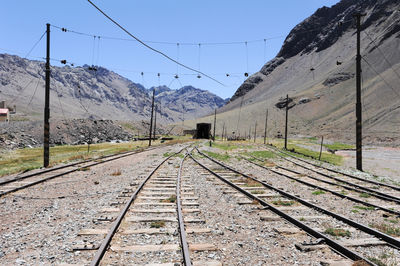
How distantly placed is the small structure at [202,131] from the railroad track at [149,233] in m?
66.6

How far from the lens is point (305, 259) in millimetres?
5684

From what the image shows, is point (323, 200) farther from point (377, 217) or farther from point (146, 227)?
point (146, 227)

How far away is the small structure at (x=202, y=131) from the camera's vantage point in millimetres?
76812

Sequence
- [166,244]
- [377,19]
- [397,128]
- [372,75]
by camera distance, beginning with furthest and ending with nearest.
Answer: [377,19], [372,75], [397,128], [166,244]

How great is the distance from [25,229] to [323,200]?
924 centimetres

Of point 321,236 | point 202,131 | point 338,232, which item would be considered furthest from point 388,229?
point 202,131

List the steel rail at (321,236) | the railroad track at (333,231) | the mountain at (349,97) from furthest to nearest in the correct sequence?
the mountain at (349,97), the railroad track at (333,231), the steel rail at (321,236)

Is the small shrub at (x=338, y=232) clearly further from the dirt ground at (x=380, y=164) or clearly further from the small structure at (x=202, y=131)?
the small structure at (x=202, y=131)

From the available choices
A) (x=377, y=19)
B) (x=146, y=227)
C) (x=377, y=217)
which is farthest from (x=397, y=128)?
(x=377, y=19)

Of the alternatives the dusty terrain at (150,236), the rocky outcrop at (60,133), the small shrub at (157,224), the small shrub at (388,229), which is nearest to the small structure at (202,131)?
the rocky outcrop at (60,133)

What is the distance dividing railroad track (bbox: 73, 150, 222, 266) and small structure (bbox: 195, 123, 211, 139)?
6658 cm

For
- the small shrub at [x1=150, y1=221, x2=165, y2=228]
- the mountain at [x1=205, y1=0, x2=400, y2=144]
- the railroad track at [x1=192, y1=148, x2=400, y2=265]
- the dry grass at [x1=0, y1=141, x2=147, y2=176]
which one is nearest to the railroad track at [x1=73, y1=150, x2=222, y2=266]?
the small shrub at [x1=150, y1=221, x2=165, y2=228]

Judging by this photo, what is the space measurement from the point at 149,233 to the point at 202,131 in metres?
70.9

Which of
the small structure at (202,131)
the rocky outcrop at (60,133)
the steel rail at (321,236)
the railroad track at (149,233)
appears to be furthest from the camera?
the small structure at (202,131)
